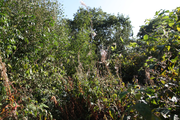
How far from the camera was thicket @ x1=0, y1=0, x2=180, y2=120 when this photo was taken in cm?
95

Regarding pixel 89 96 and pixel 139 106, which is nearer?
pixel 139 106

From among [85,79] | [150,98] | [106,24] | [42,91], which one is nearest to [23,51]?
[42,91]

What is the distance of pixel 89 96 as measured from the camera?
179cm

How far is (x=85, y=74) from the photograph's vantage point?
6.93 feet

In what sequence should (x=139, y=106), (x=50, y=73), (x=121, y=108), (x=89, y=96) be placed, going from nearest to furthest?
(x=139, y=106)
(x=121, y=108)
(x=89, y=96)
(x=50, y=73)

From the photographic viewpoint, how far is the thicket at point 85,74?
3.13ft

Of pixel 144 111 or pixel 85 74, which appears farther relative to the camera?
pixel 85 74

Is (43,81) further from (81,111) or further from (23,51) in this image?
(81,111)

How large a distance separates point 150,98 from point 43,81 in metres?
2.52

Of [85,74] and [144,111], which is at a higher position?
[85,74]

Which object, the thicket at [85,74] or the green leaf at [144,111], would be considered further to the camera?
the thicket at [85,74]

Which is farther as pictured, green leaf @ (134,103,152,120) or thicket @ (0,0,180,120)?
thicket @ (0,0,180,120)

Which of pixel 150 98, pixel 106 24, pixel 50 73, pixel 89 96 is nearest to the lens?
pixel 150 98

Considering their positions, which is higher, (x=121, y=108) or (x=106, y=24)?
(x=106, y=24)
